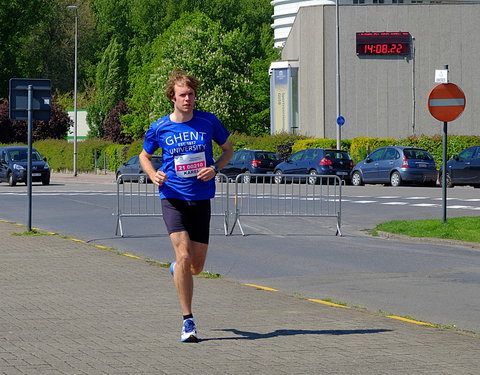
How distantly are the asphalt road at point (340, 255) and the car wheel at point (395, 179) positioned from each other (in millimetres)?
11607

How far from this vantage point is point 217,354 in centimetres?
754

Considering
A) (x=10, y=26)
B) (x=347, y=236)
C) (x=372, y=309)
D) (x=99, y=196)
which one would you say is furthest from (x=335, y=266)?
(x=10, y=26)

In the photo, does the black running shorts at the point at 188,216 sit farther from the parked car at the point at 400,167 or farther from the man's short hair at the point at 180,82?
the parked car at the point at 400,167

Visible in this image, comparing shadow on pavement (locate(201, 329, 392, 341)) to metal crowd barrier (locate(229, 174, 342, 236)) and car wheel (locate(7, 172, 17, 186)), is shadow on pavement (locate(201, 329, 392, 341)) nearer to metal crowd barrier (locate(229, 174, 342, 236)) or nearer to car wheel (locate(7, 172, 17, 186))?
metal crowd barrier (locate(229, 174, 342, 236))

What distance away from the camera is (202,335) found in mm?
8344

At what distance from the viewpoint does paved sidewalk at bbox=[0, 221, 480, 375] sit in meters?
7.11

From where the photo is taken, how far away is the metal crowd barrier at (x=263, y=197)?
20.6 meters

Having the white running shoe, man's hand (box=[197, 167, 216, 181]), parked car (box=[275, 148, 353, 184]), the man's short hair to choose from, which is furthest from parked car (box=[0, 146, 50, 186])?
the white running shoe

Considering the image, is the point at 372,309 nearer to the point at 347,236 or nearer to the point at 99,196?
the point at 347,236

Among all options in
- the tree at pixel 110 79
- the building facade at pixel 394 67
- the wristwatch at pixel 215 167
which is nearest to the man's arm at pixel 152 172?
the wristwatch at pixel 215 167

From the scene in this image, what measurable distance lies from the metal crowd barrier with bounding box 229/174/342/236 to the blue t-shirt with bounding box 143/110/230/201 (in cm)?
1189

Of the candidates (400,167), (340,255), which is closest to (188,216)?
(340,255)

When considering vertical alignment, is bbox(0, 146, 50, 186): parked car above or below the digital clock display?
below

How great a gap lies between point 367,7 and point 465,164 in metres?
25.1
